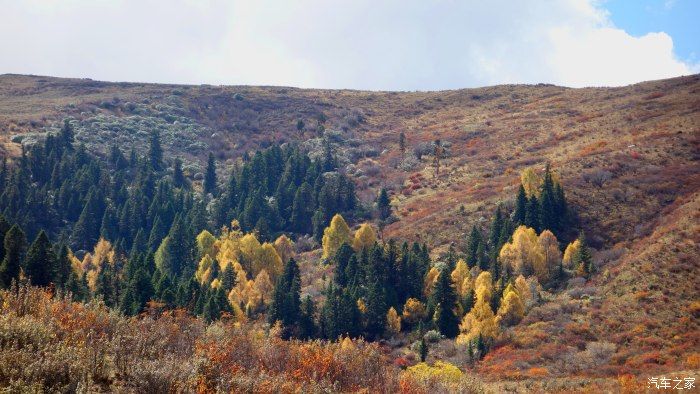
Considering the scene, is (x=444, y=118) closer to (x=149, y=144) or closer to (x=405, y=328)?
(x=149, y=144)

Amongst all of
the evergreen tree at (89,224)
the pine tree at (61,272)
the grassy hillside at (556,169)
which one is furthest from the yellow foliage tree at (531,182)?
the evergreen tree at (89,224)

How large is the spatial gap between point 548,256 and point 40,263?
210ft

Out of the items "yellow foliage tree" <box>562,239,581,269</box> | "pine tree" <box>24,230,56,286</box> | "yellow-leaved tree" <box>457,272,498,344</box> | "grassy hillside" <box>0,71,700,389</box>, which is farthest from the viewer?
"yellow foliage tree" <box>562,239,581,269</box>

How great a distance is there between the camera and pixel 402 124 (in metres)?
191

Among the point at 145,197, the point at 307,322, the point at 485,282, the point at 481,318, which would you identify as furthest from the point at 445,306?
the point at 145,197

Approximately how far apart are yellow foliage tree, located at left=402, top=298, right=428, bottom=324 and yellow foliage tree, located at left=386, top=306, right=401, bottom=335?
1.56 metres

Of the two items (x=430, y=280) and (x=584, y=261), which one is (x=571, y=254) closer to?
(x=584, y=261)

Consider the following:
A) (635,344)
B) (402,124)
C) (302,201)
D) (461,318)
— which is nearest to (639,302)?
(635,344)

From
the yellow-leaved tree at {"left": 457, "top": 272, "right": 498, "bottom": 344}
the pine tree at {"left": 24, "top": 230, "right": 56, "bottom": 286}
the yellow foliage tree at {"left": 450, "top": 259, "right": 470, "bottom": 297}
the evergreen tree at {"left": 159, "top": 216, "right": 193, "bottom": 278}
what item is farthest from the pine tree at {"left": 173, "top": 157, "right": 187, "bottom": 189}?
the yellow-leaved tree at {"left": 457, "top": 272, "right": 498, "bottom": 344}

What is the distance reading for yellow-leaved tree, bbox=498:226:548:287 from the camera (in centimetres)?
8669

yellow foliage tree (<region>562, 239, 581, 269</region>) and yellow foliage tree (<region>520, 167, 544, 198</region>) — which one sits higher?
yellow foliage tree (<region>520, 167, 544, 198</region>)

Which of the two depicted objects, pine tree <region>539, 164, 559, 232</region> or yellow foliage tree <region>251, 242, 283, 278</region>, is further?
yellow foliage tree <region>251, 242, 283, 278</region>

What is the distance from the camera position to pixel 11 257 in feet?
177

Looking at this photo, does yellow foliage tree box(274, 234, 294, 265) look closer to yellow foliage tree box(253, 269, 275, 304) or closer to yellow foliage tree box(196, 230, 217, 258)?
yellow foliage tree box(196, 230, 217, 258)
